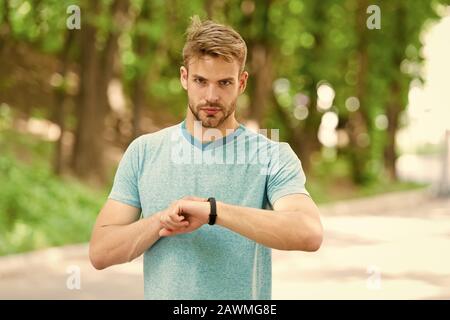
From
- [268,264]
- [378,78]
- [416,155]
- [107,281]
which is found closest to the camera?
[268,264]

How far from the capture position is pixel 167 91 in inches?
1267

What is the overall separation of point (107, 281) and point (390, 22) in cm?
2288

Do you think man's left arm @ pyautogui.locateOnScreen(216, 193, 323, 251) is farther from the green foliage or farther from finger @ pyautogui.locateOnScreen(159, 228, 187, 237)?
the green foliage

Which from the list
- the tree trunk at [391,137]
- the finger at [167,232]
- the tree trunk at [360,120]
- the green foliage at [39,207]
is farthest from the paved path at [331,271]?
the tree trunk at [391,137]

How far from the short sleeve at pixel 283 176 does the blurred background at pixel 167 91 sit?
1249cm

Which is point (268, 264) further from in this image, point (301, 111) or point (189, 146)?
point (301, 111)

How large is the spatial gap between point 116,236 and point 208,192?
0.32 metres

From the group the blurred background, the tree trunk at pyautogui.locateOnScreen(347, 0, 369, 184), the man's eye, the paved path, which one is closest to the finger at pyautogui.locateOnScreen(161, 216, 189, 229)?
the man's eye

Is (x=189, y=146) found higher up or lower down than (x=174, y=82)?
lower down

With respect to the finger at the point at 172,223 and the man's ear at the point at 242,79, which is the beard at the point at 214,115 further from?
the finger at the point at 172,223

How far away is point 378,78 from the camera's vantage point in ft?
114

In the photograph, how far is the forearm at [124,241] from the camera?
9.99ft

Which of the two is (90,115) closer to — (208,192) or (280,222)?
(208,192)

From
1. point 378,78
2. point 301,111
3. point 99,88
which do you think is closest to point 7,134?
point 99,88
